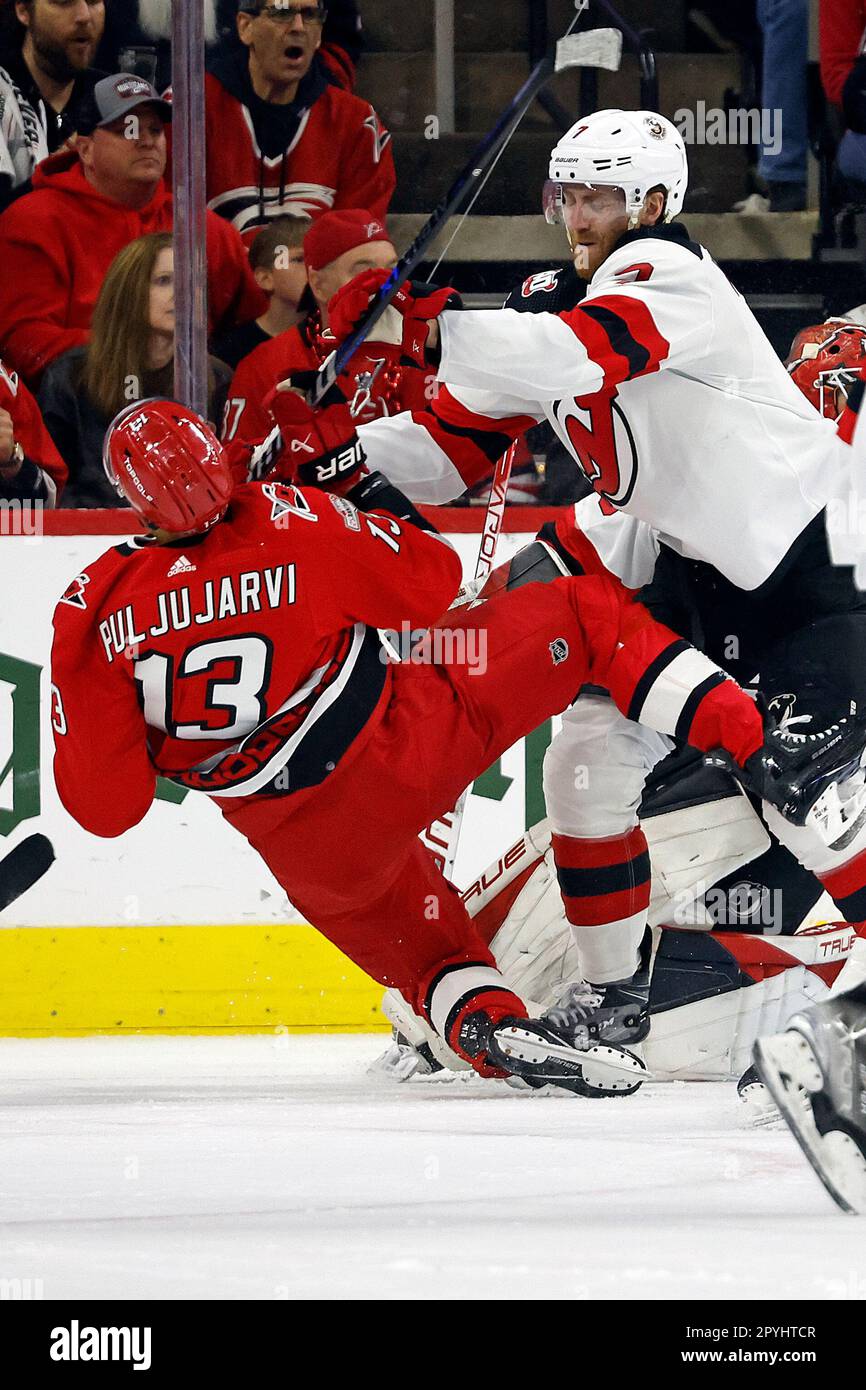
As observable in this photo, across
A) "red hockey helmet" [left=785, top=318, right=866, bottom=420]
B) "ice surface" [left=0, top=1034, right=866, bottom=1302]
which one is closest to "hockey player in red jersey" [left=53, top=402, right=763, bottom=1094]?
"ice surface" [left=0, top=1034, right=866, bottom=1302]

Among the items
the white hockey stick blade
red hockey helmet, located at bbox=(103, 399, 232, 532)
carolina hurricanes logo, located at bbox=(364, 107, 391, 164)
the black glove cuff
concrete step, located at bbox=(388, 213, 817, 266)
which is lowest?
the black glove cuff

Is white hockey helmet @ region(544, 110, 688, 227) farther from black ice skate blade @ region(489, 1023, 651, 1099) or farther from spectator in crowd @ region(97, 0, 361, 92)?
spectator in crowd @ region(97, 0, 361, 92)

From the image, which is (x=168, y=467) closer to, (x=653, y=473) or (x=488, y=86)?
(x=653, y=473)

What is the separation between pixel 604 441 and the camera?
2510mm

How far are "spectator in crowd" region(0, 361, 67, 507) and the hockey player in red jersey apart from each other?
3.22 feet

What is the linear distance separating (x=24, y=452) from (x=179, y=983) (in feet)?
3.37

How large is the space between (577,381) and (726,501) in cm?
32

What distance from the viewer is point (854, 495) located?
257 cm

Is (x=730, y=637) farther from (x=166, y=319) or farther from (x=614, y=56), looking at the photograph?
(x=166, y=319)

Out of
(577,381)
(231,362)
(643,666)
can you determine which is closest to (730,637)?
(643,666)

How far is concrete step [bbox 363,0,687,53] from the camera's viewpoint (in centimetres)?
373

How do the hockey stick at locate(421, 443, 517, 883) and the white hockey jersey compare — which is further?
the hockey stick at locate(421, 443, 517, 883)

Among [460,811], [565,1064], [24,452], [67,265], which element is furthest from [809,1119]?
[67,265]

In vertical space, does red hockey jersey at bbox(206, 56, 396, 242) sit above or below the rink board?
above
